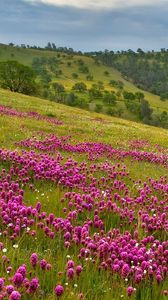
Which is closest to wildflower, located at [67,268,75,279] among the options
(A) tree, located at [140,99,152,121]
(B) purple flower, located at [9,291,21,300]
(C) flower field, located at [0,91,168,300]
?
(C) flower field, located at [0,91,168,300]

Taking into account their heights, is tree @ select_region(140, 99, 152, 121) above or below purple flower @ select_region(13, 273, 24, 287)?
below

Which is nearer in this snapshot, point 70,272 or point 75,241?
point 70,272

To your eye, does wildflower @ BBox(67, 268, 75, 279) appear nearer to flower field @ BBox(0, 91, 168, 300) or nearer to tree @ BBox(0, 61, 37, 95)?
flower field @ BBox(0, 91, 168, 300)

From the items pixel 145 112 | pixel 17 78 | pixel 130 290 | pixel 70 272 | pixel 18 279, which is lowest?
pixel 145 112

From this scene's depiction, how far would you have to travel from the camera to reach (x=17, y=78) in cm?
9375

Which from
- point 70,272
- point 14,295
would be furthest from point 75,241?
point 14,295

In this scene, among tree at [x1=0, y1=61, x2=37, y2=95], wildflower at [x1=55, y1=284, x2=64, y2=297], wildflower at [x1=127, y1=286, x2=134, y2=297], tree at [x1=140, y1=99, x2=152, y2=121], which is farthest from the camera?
tree at [x1=140, y1=99, x2=152, y2=121]

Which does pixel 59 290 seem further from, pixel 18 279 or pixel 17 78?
pixel 17 78

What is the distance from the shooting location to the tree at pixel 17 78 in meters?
93.4

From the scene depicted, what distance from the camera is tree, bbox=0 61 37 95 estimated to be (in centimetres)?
9344

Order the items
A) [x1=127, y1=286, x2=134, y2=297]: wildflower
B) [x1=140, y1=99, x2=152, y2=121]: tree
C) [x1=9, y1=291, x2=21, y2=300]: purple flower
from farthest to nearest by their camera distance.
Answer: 1. [x1=140, y1=99, x2=152, y2=121]: tree
2. [x1=127, y1=286, x2=134, y2=297]: wildflower
3. [x1=9, y1=291, x2=21, y2=300]: purple flower

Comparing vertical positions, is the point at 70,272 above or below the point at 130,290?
above

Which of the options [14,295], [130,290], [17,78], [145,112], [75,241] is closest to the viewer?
[14,295]

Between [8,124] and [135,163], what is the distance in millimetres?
8497
